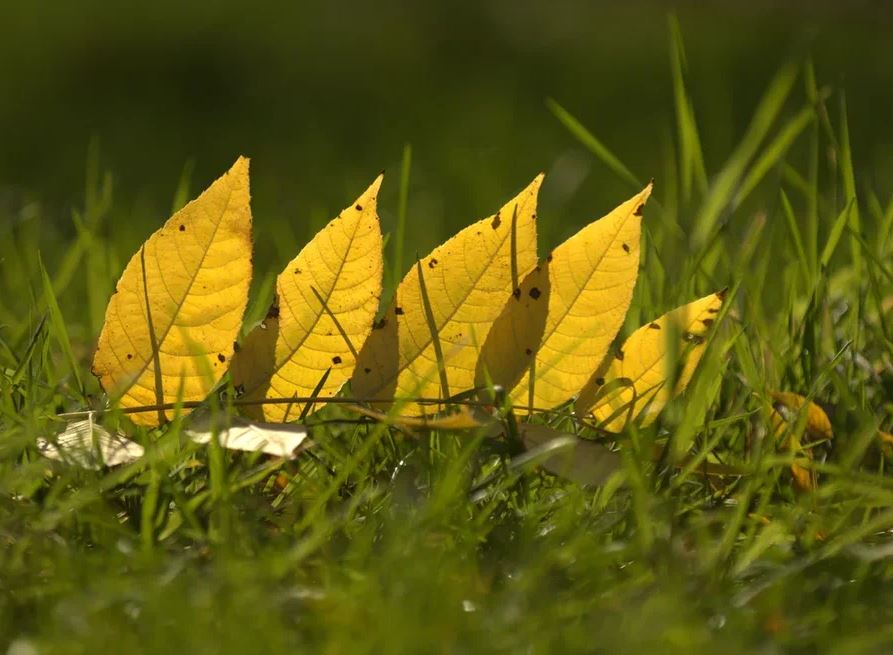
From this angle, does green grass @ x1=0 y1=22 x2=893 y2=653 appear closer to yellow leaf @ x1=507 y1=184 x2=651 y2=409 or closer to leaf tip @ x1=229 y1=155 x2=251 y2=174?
yellow leaf @ x1=507 y1=184 x2=651 y2=409

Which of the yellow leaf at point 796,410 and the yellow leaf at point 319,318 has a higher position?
the yellow leaf at point 319,318

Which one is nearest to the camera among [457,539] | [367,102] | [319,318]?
[457,539]

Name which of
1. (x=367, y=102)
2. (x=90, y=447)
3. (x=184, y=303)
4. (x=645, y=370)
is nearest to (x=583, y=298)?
(x=645, y=370)

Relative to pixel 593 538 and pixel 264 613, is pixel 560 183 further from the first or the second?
pixel 264 613

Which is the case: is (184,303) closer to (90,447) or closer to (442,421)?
(90,447)

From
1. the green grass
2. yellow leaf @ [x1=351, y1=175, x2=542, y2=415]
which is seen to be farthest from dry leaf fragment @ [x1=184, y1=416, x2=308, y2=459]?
yellow leaf @ [x1=351, y1=175, x2=542, y2=415]

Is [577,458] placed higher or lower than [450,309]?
lower

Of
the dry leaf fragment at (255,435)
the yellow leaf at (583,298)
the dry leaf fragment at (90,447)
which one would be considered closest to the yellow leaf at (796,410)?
the yellow leaf at (583,298)

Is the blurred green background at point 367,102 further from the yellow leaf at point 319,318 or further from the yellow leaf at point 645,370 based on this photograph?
the yellow leaf at point 319,318
